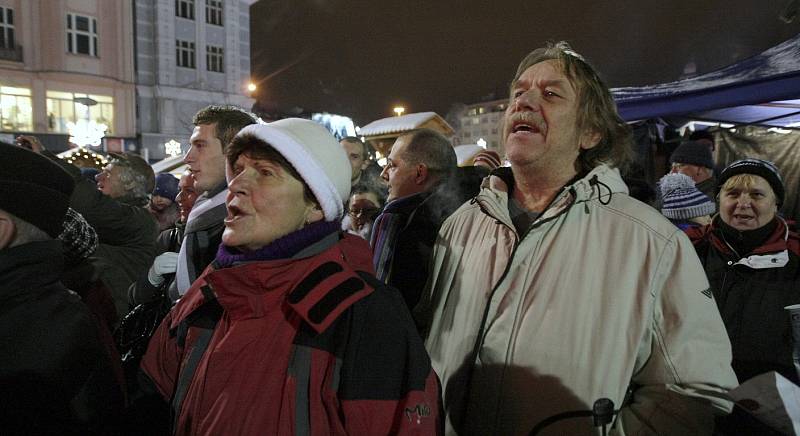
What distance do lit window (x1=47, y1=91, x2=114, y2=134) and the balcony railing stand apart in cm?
252

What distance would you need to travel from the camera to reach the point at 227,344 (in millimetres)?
1689

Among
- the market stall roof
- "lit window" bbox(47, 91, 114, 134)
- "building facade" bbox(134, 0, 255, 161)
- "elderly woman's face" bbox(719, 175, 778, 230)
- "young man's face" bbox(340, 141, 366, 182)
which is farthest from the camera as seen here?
"building facade" bbox(134, 0, 255, 161)

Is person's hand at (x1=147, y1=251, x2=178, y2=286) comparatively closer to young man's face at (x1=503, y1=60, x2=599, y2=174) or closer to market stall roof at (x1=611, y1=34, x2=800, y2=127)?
young man's face at (x1=503, y1=60, x2=599, y2=174)

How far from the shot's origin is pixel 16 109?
3144cm

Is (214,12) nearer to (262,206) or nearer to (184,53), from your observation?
(184,53)

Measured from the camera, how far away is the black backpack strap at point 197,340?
1823 millimetres

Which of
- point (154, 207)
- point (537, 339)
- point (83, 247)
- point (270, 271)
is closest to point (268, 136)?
point (270, 271)

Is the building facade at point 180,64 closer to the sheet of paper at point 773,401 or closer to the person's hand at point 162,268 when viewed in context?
the person's hand at point 162,268

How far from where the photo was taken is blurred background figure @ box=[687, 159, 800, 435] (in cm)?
312

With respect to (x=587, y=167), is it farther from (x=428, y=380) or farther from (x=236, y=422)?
(x=236, y=422)

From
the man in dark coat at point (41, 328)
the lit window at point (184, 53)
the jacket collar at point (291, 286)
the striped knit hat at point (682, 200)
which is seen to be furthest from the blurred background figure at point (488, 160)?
the lit window at point (184, 53)

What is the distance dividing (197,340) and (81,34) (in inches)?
1539

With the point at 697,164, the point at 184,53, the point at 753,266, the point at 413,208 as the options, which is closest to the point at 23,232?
the point at 413,208

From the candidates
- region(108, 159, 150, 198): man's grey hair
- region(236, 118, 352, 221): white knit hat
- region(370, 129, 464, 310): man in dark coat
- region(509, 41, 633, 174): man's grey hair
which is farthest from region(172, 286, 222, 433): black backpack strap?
region(108, 159, 150, 198): man's grey hair
